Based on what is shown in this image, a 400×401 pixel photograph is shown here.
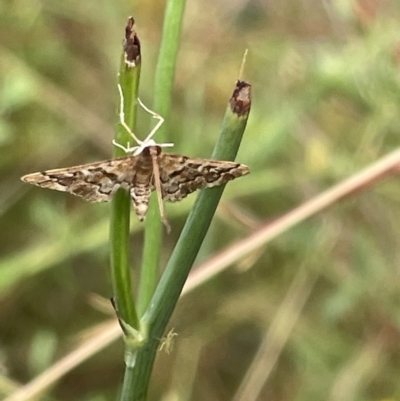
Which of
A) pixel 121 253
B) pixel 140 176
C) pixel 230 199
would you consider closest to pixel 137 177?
pixel 140 176

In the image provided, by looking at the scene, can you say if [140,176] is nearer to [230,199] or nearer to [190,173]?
[190,173]

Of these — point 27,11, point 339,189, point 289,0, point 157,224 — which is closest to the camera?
point 157,224

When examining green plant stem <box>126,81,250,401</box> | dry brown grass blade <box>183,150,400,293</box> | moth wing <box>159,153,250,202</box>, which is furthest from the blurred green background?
green plant stem <box>126,81,250,401</box>

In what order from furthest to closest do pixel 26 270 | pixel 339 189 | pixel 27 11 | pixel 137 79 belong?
pixel 27 11, pixel 26 270, pixel 339 189, pixel 137 79

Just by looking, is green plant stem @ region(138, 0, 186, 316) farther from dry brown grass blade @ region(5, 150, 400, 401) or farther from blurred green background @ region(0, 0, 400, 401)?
blurred green background @ region(0, 0, 400, 401)

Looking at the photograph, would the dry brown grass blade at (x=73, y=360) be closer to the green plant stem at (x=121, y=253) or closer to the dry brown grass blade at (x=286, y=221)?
the dry brown grass blade at (x=286, y=221)

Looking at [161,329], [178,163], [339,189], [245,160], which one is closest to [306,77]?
[245,160]

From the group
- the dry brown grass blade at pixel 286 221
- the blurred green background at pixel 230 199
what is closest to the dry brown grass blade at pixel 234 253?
the dry brown grass blade at pixel 286 221

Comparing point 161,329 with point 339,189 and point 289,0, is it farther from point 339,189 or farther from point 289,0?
point 289,0
